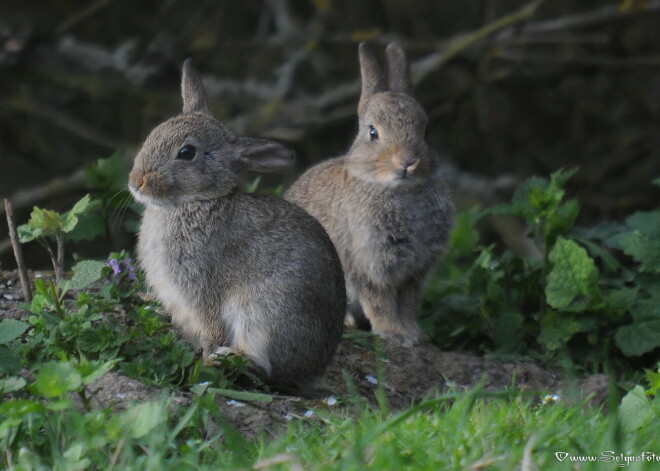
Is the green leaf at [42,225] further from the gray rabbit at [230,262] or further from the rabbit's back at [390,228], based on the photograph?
the rabbit's back at [390,228]

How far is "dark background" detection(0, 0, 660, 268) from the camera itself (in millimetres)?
7984

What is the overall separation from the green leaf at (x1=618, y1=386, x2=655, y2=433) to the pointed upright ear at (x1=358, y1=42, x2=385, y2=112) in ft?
8.15

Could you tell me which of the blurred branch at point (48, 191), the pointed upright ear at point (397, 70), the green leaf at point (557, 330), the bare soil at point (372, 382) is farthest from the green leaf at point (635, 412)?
the blurred branch at point (48, 191)

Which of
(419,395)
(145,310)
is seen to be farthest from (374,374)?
(145,310)

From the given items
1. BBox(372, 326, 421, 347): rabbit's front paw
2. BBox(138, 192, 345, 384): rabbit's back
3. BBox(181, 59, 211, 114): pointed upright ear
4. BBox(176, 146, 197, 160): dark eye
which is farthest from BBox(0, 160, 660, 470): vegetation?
BBox(181, 59, 211, 114): pointed upright ear

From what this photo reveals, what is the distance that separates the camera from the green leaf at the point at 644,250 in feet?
18.5

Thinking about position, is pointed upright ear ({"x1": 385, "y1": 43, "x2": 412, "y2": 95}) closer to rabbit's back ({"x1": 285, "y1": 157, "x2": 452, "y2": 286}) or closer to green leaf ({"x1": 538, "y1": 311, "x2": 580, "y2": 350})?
rabbit's back ({"x1": 285, "y1": 157, "x2": 452, "y2": 286})

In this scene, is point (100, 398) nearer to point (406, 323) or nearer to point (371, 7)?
point (406, 323)

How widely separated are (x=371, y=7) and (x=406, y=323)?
155 inches

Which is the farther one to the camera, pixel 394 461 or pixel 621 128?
pixel 621 128

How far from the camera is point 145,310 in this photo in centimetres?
446

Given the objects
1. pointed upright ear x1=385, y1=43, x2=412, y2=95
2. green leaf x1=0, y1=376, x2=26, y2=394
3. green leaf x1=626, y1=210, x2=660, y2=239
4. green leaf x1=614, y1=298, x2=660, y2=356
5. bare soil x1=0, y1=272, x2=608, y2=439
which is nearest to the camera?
green leaf x1=0, y1=376, x2=26, y2=394

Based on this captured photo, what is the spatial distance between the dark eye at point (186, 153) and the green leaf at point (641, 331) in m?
2.19

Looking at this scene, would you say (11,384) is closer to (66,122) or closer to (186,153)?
(186,153)
